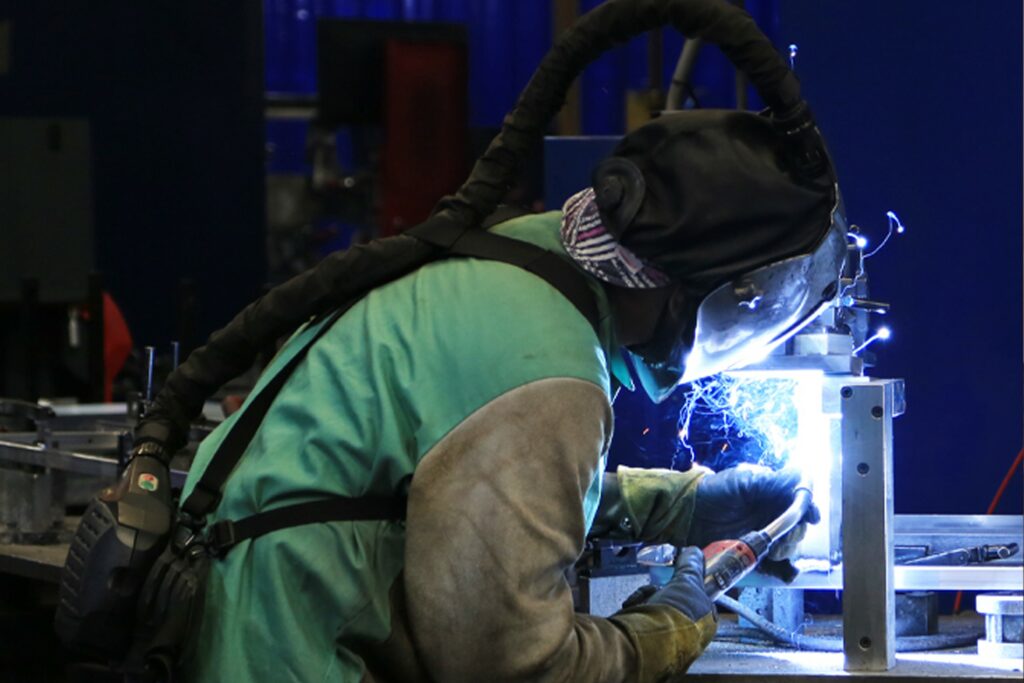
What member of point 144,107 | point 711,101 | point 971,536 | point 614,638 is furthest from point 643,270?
point 711,101

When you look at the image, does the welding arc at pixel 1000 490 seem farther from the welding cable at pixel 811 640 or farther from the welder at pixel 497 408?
the welder at pixel 497 408

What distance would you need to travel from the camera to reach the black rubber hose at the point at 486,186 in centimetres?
154

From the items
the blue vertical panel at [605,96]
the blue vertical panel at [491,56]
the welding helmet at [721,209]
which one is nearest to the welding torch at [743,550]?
the welding helmet at [721,209]

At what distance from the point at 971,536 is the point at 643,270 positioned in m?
0.85

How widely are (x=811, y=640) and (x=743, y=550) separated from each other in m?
0.31

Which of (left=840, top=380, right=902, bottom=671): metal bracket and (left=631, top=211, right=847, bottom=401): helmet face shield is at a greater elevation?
(left=631, top=211, right=847, bottom=401): helmet face shield

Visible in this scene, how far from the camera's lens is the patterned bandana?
4.98 ft

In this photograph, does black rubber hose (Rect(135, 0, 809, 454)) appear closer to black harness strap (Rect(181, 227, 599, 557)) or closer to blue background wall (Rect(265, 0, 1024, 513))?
black harness strap (Rect(181, 227, 599, 557))

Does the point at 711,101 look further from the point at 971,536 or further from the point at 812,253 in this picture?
the point at 812,253

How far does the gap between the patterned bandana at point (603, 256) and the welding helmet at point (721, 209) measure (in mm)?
14

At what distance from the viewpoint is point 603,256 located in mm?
1520

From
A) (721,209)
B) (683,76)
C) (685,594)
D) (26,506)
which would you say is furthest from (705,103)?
(721,209)

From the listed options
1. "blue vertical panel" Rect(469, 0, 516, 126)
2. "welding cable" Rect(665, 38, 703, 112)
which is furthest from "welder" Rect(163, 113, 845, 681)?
"blue vertical panel" Rect(469, 0, 516, 126)

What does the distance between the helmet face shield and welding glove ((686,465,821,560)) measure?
0.31 meters
